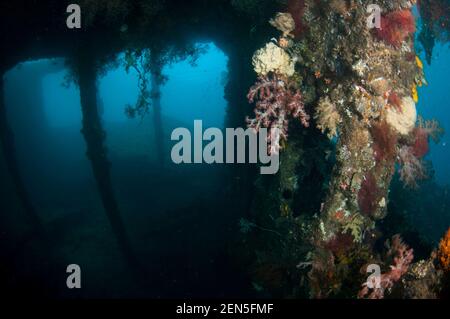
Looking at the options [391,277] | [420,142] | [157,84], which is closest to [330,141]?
[420,142]

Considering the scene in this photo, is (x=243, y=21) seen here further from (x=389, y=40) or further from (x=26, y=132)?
(x=26, y=132)

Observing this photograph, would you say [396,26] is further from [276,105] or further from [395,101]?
[276,105]

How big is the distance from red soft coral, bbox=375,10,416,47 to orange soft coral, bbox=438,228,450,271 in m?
3.43

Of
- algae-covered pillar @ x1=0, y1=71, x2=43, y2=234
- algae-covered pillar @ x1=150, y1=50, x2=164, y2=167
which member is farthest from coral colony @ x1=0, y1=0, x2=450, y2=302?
algae-covered pillar @ x1=0, y1=71, x2=43, y2=234

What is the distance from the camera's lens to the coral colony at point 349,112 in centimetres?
558

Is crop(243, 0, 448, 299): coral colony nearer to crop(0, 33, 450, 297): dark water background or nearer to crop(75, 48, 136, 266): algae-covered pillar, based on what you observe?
crop(0, 33, 450, 297): dark water background

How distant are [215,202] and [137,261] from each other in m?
4.34

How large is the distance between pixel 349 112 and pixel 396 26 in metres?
1.70

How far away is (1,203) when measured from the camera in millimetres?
18562

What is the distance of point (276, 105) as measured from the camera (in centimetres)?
615

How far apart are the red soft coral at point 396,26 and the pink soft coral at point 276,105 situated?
179 centimetres

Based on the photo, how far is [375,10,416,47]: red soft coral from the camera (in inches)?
226
